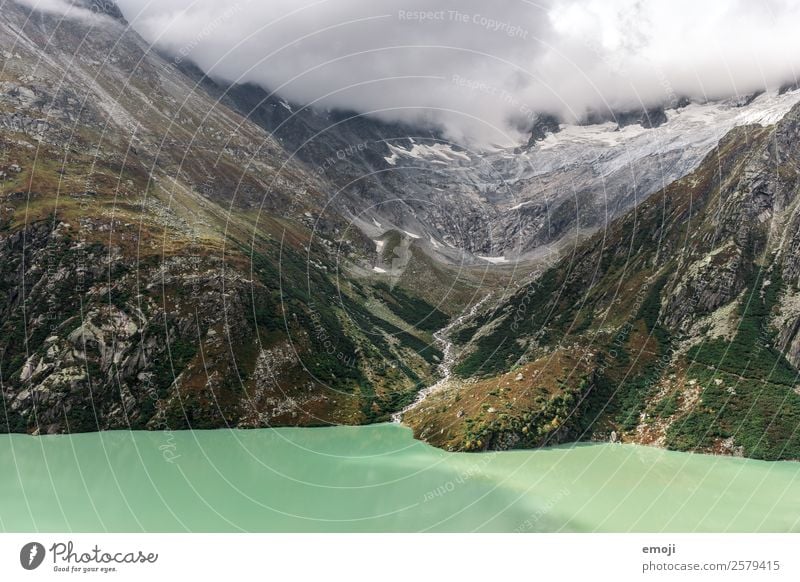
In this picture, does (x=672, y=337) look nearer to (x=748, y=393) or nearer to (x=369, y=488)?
(x=748, y=393)

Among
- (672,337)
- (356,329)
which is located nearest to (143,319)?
(356,329)

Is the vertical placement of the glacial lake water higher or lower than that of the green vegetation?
lower

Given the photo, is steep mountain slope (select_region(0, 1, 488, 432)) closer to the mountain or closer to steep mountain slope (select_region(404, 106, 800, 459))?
the mountain

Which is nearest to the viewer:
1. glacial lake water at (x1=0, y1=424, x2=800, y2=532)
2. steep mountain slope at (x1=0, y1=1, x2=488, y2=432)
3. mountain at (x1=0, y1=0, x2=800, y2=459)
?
glacial lake water at (x1=0, y1=424, x2=800, y2=532)

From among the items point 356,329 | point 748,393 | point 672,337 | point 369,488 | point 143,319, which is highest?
point 356,329

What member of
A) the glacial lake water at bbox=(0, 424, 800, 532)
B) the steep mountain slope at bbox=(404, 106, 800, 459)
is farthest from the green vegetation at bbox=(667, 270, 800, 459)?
the glacial lake water at bbox=(0, 424, 800, 532)

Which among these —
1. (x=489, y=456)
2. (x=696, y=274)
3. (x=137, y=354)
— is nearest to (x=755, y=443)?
(x=489, y=456)
